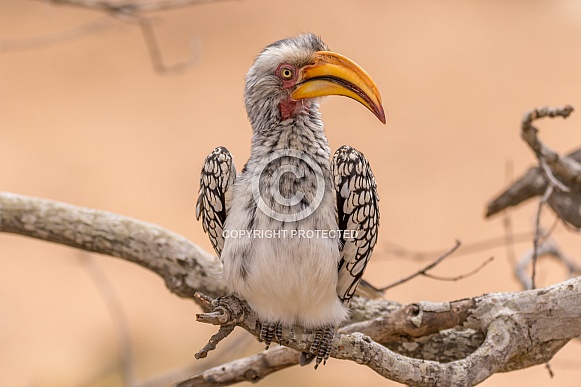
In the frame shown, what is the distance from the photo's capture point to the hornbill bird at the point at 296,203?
2000 mm

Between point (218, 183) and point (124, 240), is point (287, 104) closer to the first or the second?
point (218, 183)

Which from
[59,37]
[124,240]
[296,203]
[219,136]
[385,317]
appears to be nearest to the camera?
[296,203]

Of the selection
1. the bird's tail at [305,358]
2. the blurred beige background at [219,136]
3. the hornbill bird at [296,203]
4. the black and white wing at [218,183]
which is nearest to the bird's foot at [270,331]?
the hornbill bird at [296,203]

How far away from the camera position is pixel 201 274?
265 cm

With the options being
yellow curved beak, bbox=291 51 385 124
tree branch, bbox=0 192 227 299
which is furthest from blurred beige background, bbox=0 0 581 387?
yellow curved beak, bbox=291 51 385 124

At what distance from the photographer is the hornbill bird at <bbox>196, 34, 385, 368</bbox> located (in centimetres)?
200

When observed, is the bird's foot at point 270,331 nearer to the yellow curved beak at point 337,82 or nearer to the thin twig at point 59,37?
the yellow curved beak at point 337,82

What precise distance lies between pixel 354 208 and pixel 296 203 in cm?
17

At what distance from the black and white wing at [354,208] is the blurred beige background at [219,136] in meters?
2.95

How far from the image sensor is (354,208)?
209 cm

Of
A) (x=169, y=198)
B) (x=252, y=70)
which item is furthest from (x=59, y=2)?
(x=169, y=198)

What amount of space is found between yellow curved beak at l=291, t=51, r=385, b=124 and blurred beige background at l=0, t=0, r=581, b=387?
305 cm

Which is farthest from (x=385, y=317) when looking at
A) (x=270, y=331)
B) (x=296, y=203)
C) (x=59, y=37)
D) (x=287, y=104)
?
(x=59, y=37)

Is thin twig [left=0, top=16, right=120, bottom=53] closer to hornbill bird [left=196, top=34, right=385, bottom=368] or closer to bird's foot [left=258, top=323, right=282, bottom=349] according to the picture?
hornbill bird [left=196, top=34, right=385, bottom=368]
